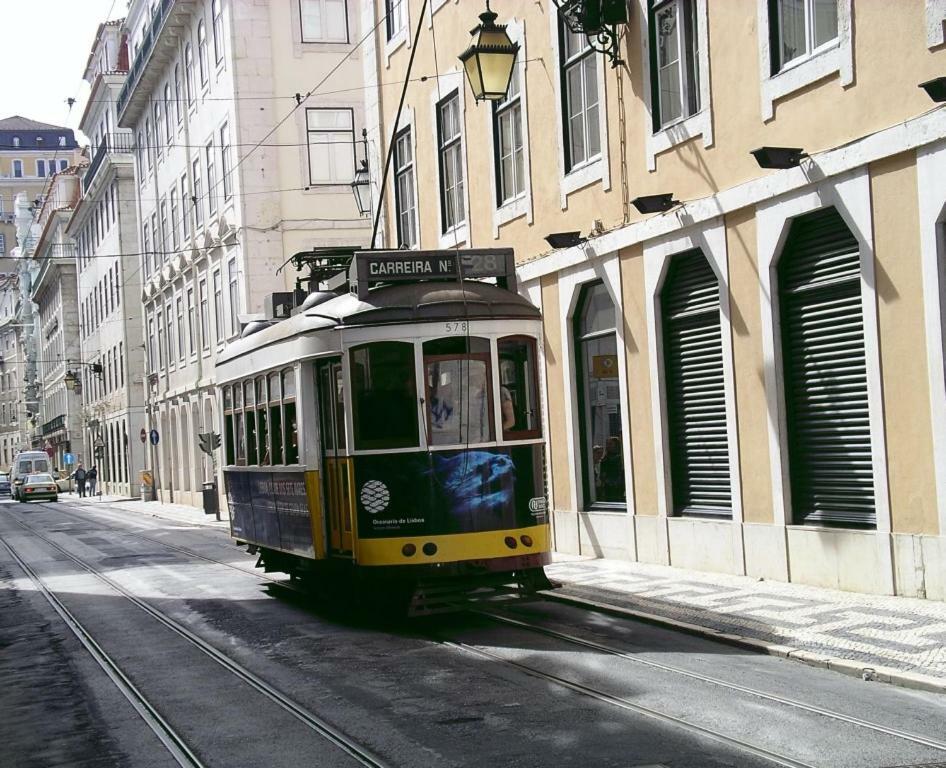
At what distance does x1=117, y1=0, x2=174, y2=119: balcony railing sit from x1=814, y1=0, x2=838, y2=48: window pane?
32.8m

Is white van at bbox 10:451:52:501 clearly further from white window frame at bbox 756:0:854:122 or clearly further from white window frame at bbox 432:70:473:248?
white window frame at bbox 756:0:854:122

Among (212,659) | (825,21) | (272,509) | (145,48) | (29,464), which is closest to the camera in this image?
(212,659)

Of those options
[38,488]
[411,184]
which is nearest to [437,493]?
[411,184]

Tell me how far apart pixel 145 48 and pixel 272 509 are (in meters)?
37.9

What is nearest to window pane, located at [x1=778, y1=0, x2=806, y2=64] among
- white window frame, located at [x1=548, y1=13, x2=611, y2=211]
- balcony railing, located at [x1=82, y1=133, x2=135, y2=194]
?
white window frame, located at [x1=548, y1=13, x2=611, y2=211]

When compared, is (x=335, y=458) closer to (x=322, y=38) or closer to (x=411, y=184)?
(x=411, y=184)

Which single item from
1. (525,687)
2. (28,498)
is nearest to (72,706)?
(525,687)

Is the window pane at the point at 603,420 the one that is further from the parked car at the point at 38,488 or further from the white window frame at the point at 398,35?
the parked car at the point at 38,488

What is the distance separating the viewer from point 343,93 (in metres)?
38.9

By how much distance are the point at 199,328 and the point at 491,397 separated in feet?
110

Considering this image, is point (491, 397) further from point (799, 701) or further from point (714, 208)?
point (799, 701)

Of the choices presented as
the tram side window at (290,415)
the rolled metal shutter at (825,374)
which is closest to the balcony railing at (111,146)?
the tram side window at (290,415)

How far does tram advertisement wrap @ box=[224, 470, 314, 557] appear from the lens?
13.9m

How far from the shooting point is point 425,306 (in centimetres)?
1263
